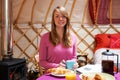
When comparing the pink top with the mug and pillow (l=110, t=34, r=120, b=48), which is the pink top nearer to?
the mug

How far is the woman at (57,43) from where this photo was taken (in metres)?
1.97

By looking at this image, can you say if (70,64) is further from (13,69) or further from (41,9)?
(41,9)

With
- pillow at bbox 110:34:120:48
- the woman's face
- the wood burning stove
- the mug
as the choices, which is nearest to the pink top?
the woman's face

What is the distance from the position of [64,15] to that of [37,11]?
3.32 ft

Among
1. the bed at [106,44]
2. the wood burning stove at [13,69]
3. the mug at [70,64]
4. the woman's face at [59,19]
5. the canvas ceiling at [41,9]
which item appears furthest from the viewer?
the canvas ceiling at [41,9]

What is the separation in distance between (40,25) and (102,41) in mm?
836

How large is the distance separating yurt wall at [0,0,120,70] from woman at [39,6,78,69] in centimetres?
96

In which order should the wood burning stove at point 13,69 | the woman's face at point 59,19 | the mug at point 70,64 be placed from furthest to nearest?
the wood burning stove at point 13,69, the woman's face at point 59,19, the mug at point 70,64

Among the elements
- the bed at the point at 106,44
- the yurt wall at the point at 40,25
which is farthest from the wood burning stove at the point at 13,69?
the bed at the point at 106,44

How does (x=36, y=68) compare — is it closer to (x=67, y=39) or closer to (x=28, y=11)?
(x=28, y=11)

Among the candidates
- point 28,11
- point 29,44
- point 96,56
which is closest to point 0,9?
point 28,11

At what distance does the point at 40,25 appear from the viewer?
2971 mm

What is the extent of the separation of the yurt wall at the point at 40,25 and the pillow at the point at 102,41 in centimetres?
13

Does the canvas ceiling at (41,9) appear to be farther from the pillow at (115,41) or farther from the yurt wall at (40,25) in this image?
the pillow at (115,41)
